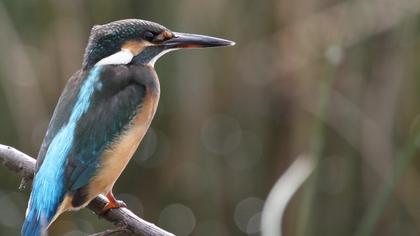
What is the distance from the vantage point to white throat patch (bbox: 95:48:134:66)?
286 cm

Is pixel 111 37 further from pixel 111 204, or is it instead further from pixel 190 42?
pixel 111 204

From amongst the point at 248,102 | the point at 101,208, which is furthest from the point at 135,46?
the point at 248,102

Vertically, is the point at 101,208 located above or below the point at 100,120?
below

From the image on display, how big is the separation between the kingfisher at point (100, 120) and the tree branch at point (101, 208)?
48mm

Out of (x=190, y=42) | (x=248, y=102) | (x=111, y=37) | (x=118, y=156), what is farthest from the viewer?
(x=248, y=102)

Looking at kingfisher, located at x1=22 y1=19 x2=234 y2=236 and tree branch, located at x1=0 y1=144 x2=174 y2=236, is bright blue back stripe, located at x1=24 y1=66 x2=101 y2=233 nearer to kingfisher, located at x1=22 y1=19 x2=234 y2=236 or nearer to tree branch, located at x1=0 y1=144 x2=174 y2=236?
kingfisher, located at x1=22 y1=19 x2=234 y2=236

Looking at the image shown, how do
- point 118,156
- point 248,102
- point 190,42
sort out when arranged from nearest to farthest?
point 118,156 → point 190,42 → point 248,102

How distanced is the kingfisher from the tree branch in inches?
1.9

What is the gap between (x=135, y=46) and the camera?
290 centimetres

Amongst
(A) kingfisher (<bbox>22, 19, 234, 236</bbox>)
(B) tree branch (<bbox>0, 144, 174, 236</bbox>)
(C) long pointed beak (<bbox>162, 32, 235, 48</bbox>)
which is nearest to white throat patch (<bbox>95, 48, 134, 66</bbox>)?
(A) kingfisher (<bbox>22, 19, 234, 236</bbox>)

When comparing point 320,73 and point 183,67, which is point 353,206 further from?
point 183,67

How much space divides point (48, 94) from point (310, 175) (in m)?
1.67

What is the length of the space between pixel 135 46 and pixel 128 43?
0.03 metres

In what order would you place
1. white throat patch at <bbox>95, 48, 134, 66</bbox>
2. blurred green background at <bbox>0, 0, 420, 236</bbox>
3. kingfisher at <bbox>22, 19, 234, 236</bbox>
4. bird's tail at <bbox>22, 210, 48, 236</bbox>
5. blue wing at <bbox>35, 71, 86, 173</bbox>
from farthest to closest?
blurred green background at <bbox>0, 0, 420, 236</bbox> → white throat patch at <bbox>95, 48, 134, 66</bbox> → blue wing at <bbox>35, 71, 86, 173</bbox> → kingfisher at <bbox>22, 19, 234, 236</bbox> → bird's tail at <bbox>22, 210, 48, 236</bbox>
